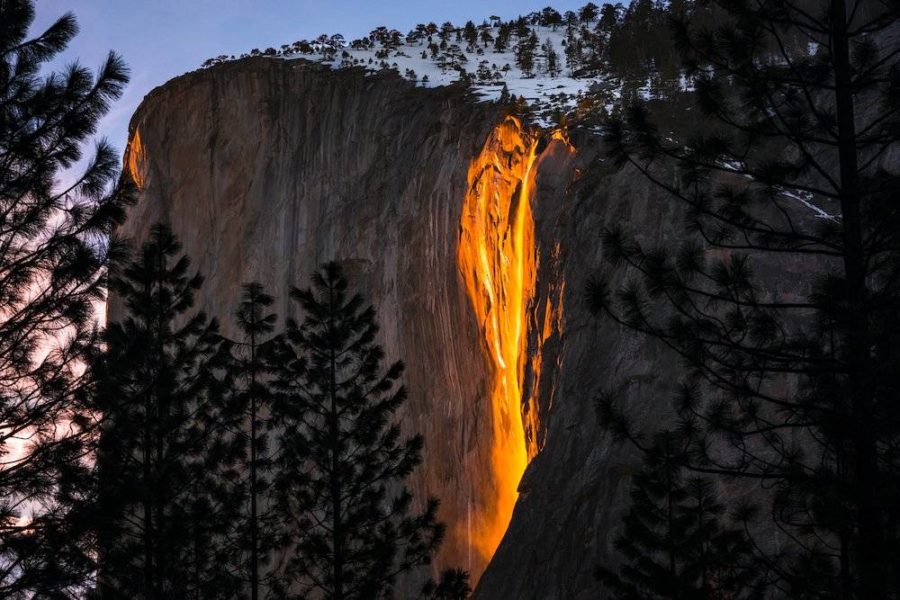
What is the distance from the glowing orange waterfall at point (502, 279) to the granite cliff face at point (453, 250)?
0.05 m

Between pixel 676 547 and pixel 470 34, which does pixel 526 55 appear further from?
pixel 676 547

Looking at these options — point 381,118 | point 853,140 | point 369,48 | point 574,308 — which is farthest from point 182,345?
point 369,48

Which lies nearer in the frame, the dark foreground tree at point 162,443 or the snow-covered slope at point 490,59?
the dark foreground tree at point 162,443

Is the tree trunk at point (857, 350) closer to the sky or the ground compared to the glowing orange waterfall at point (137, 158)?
closer to the ground

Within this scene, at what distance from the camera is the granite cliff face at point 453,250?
880 inches

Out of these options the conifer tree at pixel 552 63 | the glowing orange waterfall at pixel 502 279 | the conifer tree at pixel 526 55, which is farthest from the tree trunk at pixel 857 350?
the conifer tree at pixel 526 55

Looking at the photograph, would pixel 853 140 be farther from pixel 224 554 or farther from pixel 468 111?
pixel 468 111

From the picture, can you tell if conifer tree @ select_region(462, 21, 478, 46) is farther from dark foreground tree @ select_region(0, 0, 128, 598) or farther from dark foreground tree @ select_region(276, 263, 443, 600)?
dark foreground tree @ select_region(0, 0, 128, 598)

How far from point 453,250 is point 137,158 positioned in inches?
918

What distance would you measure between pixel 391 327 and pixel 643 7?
21658 millimetres

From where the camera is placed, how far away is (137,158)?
48.2 m

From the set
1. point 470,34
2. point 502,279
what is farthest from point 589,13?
point 502,279

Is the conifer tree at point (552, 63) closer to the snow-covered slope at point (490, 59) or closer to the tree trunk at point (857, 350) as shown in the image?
→ the snow-covered slope at point (490, 59)

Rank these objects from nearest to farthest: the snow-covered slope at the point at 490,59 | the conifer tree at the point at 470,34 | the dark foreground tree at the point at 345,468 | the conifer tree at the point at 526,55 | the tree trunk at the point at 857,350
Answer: the tree trunk at the point at 857,350 → the dark foreground tree at the point at 345,468 → the snow-covered slope at the point at 490,59 → the conifer tree at the point at 526,55 → the conifer tree at the point at 470,34
